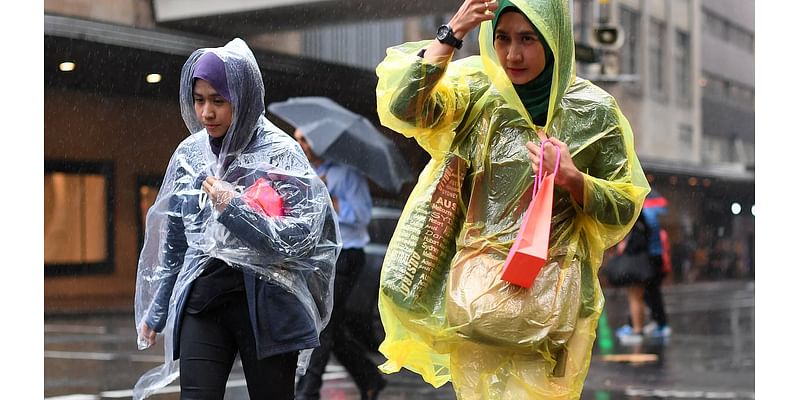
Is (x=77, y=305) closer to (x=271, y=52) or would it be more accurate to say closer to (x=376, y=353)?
(x=271, y=52)

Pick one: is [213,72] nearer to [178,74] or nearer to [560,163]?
[560,163]

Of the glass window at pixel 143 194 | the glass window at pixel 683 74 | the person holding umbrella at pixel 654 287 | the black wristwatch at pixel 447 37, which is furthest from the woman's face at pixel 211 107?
the glass window at pixel 683 74

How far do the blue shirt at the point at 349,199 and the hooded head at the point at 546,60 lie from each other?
3.76 m

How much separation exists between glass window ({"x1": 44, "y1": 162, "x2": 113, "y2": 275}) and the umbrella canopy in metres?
9.10

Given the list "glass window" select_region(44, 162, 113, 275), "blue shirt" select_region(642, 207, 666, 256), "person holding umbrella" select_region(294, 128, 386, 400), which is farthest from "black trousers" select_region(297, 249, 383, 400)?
"glass window" select_region(44, 162, 113, 275)

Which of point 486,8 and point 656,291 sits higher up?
point 486,8

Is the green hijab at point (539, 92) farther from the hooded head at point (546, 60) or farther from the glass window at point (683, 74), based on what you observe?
the glass window at point (683, 74)

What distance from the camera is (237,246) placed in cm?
437

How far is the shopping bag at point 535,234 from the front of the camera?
3783mm

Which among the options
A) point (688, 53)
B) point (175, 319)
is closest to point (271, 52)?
point (175, 319)

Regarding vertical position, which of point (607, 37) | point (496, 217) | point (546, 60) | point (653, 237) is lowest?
point (653, 237)

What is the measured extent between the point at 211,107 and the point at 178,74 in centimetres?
1188

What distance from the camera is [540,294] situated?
3916 mm

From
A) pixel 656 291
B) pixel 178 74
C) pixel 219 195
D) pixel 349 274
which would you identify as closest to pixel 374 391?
pixel 349 274
